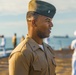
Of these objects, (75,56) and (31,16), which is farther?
(75,56)

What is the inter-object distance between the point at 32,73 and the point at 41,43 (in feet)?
1.15

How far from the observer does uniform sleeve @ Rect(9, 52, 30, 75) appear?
8.78ft

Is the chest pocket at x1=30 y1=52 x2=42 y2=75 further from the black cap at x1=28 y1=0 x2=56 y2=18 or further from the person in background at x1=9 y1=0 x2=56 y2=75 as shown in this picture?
the black cap at x1=28 y1=0 x2=56 y2=18

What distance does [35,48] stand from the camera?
283cm

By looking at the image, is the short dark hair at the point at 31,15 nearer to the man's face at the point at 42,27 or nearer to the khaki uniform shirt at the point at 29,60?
the man's face at the point at 42,27

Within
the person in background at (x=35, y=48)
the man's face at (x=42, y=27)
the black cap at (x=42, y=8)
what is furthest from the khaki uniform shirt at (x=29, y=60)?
the black cap at (x=42, y=8)

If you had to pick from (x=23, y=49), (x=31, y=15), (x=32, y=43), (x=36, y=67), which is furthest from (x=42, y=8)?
(x=36, y=67)

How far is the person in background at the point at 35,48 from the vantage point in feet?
8.81

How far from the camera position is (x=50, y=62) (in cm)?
294

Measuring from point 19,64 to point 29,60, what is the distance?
9 cm

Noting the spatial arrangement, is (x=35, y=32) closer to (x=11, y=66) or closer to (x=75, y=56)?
(x=11, y=66)

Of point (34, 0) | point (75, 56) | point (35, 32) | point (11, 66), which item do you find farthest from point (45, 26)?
point (75, 56)

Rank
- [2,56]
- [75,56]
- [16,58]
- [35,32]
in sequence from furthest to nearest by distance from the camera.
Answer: [2,56]
[75,56]
[35,32]
[16,58]

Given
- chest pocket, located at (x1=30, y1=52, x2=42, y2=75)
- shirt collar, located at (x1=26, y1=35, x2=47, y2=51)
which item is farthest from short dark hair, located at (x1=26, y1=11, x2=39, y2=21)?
chest pocket, located at (x1=30, y1=52, x2=42, y2=75)
